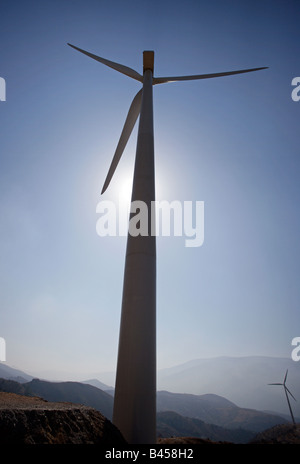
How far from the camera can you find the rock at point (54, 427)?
22.2 ft

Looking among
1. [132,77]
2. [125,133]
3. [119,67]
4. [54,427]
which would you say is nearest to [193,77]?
[132,77]

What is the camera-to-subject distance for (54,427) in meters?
7.44

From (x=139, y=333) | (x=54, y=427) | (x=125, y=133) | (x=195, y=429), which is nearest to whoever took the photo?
(x=54, y=427)

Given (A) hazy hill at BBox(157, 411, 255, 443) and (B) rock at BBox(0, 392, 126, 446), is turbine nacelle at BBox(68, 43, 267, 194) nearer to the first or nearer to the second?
(B) rock at BBox(0, 392, 126, 446)

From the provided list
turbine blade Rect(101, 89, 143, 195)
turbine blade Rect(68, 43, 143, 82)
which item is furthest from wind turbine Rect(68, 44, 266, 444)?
turbine blade Rect(68, 43, 143, 82)

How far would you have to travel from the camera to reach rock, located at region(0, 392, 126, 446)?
6.78 m

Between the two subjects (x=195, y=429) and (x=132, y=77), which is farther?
(x=195, y=429)

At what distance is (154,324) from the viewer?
34.6ft

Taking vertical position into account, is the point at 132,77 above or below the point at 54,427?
above

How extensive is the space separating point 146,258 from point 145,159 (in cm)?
539

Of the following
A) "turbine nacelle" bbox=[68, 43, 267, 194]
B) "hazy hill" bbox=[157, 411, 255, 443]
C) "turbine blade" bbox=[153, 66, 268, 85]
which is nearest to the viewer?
"turbine nacelle" bbox=[68, 43, 267, 194]

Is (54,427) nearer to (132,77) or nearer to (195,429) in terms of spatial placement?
(132,77)

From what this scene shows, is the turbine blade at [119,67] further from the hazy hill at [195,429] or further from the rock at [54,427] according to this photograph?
the hazy hill at [195,429]
